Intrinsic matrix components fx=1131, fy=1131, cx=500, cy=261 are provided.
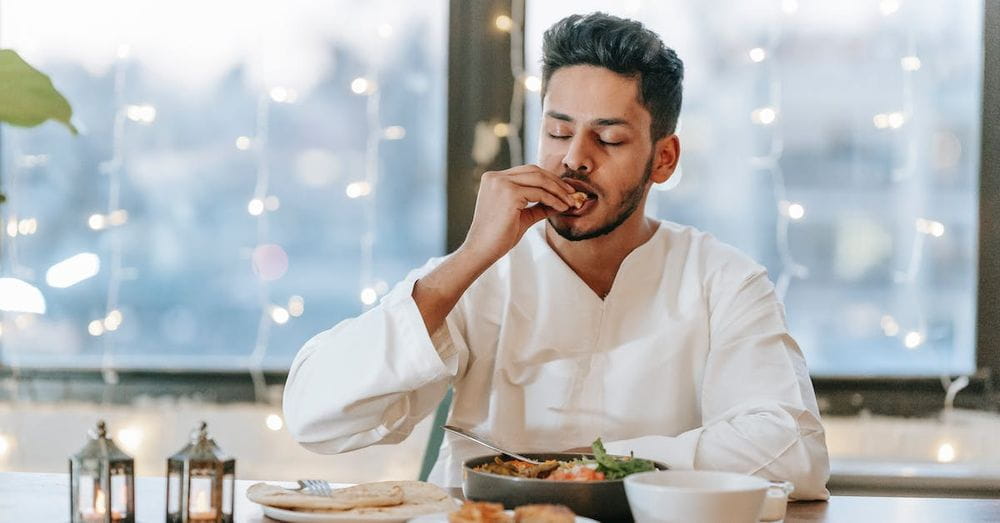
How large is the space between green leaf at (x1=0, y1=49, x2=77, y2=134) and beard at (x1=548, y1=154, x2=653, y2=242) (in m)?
1.11

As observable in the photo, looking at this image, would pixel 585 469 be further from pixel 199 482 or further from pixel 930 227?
pixel 930 227

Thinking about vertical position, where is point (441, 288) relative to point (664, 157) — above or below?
below

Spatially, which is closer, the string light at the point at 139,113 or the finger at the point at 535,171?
the finger at the point at 535,171

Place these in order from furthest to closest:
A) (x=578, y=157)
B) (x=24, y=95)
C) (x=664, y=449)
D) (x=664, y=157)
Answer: (x=664, y=157), (x=578, y=157), (x=664, y=449), (x=24, y=95)

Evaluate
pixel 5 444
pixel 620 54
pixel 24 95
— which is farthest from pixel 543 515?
pixel 5 444

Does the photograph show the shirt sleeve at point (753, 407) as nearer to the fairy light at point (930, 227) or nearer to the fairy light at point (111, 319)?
the fairy light at point (930, 227)

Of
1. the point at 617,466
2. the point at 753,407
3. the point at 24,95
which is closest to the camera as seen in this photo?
the point at 24,95

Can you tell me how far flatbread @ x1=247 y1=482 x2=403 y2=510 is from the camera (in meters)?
1.46

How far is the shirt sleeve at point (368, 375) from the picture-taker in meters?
1.90

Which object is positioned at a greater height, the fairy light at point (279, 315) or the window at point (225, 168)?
the window at point (225, 168)

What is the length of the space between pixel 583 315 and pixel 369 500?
0.82 metres

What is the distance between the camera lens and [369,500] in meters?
1.48

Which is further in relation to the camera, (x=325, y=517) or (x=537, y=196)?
(x=537, y=196)

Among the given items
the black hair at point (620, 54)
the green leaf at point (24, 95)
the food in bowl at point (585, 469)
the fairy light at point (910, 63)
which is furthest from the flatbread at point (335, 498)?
the fairy light at point (910, 63)
